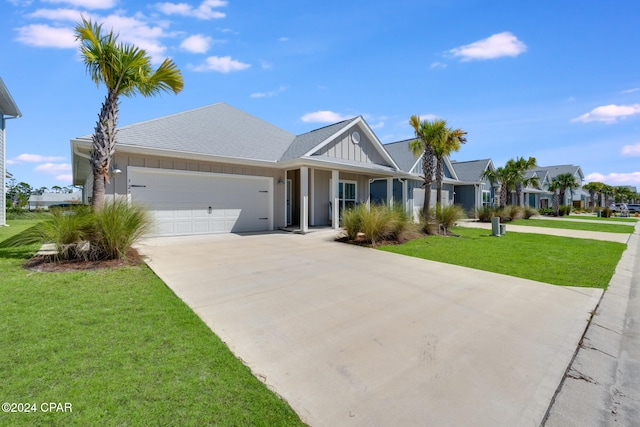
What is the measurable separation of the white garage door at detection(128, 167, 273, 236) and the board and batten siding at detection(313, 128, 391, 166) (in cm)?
318

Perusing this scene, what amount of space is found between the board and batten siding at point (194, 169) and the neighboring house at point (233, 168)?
0.03m

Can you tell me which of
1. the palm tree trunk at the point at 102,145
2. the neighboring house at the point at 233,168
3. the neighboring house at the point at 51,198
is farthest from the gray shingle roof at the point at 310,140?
the neighboring house at the point at 51,198

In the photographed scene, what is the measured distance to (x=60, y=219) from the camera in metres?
6.20

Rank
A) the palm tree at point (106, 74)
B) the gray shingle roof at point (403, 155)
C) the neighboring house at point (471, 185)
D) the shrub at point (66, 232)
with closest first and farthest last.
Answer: the shrub at point (66, 232) < the palm tree at point (106, 74) < the gray shingle roof at point (403, 155) < the neighboring house at point (471, 185)

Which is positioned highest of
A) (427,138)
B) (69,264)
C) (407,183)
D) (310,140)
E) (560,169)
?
(560,169)

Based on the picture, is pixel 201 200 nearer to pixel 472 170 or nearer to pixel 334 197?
pixel 334 197

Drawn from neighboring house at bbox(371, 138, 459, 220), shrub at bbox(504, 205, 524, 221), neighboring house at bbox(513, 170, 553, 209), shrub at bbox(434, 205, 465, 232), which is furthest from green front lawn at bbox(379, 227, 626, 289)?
neighboring house at bbox(513, 170, 553, 209)

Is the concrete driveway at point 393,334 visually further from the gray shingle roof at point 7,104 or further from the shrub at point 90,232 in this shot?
the gray shingle roof at point 7,104

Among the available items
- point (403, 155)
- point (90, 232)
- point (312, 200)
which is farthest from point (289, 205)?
point (403, 155)

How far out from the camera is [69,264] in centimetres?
→ 602

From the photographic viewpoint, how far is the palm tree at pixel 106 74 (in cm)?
689

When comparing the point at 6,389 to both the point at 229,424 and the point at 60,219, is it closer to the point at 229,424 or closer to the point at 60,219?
the point at 229,424

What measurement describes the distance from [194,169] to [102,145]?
3944 millimetres

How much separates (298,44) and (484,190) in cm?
2469
